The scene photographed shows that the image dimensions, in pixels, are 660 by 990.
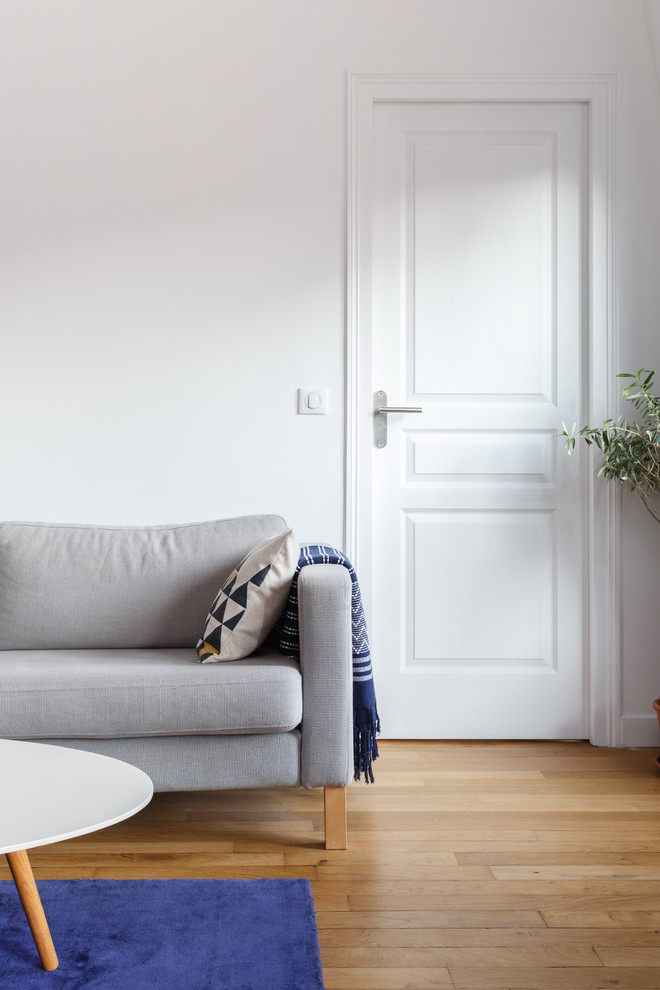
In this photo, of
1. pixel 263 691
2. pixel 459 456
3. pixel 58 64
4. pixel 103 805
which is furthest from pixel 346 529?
pixel 58 64

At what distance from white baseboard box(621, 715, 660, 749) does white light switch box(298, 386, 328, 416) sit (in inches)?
58.4

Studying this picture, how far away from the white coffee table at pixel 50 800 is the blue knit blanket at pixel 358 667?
734 millimetres

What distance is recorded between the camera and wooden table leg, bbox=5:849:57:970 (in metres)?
1.31

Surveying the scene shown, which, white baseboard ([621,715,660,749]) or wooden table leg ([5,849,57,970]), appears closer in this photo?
wooden table leg ([5,849,57,970])

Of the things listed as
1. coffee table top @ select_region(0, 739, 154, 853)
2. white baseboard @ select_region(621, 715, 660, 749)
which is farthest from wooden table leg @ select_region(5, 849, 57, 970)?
white baseboard @ select_region(621, 715, 660, 749)

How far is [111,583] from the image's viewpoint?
235cm

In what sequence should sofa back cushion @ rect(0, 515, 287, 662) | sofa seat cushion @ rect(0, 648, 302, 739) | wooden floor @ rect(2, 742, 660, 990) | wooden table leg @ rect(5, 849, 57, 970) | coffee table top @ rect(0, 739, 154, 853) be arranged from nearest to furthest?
coffee table top @ rect(0, 739, 154, 853)
wooden table leg @ rect(5, 849, 57, 970)
wooden floor @ rect(2, 742, 660, 990)
sofa seat cushion @ rect(0, 648, 302, 739)
sofa back cushion @ rect(0, 515, 287, 662)

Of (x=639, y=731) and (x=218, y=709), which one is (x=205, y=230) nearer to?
(x=218, y=709)

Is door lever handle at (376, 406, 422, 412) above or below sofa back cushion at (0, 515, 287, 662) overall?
above

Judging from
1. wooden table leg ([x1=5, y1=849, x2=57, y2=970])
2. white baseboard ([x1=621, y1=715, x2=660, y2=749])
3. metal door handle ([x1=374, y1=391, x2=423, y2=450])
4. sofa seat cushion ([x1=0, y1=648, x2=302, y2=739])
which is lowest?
white baseboard ([x1=621, y1=715, x2=660, y2=749])

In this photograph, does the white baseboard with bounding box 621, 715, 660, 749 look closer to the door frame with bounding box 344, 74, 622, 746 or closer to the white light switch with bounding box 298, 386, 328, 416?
A: the door frame with bounding box 344, 74, 622, 746

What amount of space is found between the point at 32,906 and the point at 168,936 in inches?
11.4

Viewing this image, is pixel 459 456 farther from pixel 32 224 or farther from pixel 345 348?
pixel 32 224

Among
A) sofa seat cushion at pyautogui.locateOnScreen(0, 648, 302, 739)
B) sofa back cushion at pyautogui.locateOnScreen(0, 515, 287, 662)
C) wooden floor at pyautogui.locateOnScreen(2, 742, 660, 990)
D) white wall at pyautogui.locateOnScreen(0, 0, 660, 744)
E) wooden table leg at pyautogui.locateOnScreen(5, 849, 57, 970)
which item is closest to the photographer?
wooden table leg at pyautogui.locateOnScreen(5, 849, 57, 970)
